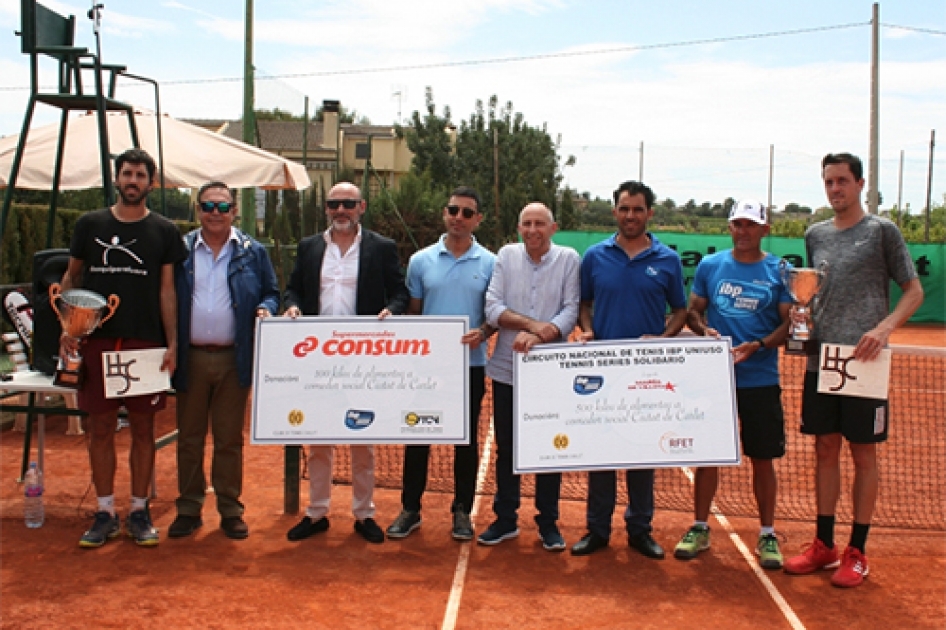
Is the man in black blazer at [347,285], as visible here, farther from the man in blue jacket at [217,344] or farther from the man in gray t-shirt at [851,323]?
the man in gray t-shirt at [851,323]

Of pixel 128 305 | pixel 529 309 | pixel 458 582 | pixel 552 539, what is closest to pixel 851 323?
pixel 529 309

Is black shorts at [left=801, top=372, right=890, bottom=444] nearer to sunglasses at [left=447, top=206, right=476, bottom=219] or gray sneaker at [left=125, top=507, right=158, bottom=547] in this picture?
sunglasses at [left=447, top=206, right=476, bottom=219]

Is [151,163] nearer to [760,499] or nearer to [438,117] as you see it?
[760,499]

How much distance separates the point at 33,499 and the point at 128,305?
154 cm

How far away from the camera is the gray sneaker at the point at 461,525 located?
5602mm

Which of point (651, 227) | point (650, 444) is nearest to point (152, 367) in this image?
point (650, 444)

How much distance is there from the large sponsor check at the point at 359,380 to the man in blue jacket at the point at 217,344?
0.26 m

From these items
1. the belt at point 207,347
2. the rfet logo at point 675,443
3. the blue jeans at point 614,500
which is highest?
the belt at point 207,347

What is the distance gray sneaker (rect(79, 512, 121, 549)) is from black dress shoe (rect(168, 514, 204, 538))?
334 millimetres

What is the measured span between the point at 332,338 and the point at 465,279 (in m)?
0.92

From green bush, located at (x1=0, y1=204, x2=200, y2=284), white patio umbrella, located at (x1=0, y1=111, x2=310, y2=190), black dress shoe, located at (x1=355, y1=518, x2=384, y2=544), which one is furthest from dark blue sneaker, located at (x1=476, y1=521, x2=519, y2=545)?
green bush, located at (x1=0, y1=204, x2=200, y2=284)

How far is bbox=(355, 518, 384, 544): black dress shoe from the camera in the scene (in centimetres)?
557

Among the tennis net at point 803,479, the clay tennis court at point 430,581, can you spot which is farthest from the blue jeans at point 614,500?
the tennis net at point 803,479

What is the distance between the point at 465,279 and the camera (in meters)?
5.54
